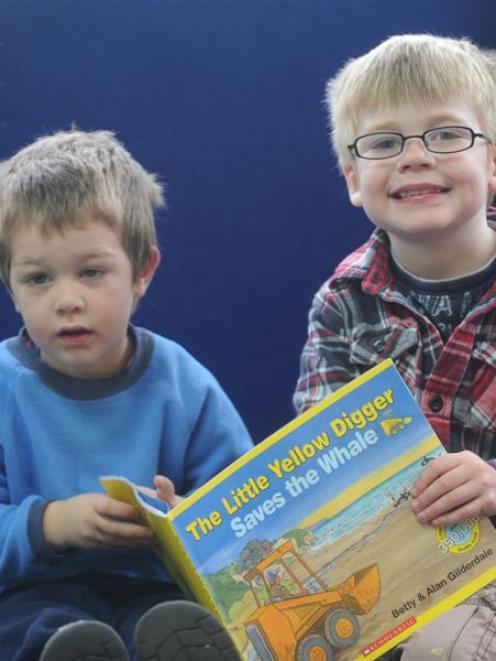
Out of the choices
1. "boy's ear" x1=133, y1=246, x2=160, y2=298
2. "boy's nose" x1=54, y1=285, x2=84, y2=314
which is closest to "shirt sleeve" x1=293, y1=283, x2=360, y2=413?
"boy's ear" x1=133, y1=246, x2=160, y2=298

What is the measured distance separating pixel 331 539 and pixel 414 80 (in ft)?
1.82

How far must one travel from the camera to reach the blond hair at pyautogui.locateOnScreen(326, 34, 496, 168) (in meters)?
1.33

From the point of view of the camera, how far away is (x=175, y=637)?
1004 millimetres

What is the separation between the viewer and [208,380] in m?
1.42

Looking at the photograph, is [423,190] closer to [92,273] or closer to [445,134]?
[445,134]

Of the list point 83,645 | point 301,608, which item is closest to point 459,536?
point 301,608

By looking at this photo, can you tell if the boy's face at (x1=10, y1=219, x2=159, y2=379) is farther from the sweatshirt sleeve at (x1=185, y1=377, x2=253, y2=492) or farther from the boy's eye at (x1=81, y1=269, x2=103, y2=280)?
the sweatshirt sleeve at (x1=185, y1=377, x2=253, y2=492)

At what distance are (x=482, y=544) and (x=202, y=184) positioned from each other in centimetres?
87

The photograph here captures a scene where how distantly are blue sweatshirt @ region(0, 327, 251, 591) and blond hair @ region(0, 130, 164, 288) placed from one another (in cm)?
13

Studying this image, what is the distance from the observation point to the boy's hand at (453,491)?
1.14 m

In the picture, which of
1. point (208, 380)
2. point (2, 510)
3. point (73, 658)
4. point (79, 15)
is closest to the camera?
point (73, 658)

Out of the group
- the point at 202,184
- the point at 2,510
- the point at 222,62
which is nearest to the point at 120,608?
the point at 2,510

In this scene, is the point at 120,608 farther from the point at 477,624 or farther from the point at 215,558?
the point at 477,624

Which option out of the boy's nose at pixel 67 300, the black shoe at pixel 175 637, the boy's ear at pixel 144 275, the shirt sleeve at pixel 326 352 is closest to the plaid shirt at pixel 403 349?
the shirt sleeve at pixel 326 352
